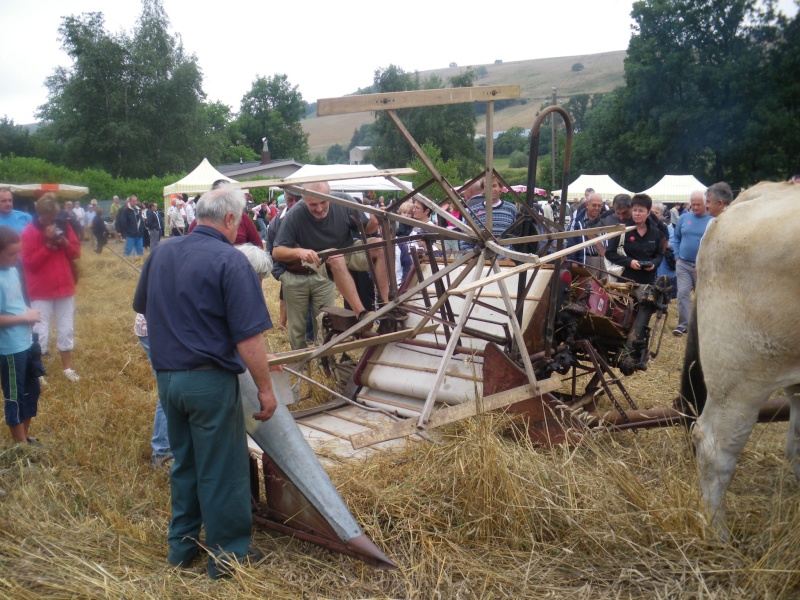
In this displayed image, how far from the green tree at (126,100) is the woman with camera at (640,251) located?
4322cm

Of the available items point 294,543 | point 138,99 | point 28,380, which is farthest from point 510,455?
point 138,99

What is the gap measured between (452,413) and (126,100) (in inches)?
1930

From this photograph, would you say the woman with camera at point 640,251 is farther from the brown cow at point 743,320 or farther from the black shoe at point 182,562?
the black shoe at point 182,562

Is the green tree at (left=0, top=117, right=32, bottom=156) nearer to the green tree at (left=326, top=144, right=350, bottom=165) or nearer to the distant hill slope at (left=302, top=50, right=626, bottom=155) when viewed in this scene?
the distant hill slope at (left=302, top=50, right=626, bottom=155)

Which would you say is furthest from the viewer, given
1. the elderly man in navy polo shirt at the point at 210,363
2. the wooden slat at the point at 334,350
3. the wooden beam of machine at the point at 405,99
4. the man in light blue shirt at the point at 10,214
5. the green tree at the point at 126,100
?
the green tree at the point at 126,100

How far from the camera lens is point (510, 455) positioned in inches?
150

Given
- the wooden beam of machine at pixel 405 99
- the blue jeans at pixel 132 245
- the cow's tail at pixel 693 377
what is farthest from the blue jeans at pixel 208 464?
the blue jeans at pixel 132 245

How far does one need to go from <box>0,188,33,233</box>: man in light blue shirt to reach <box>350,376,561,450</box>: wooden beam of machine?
197 inches

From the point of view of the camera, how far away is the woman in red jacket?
6.34m

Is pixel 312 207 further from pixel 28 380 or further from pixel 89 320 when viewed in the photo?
pixel 89 320

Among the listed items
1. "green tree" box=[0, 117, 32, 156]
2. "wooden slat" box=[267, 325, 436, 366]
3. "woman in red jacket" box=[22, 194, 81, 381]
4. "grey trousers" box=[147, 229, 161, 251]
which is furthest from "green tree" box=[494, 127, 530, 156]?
"wooden slat" box=[267, 325, 436, 366]

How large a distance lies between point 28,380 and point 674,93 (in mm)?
39365

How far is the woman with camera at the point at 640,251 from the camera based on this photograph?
8.00 metres

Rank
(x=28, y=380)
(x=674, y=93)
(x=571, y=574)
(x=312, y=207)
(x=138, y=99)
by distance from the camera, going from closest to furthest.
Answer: (x=571, y=574), (x=28, y=380), (x=312, y=207), (x=674, y=93), (x=138, y=99)
